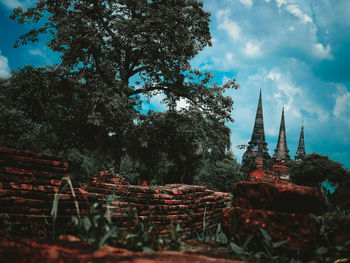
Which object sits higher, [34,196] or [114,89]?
[114,89]

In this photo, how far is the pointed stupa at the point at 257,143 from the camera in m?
34.2

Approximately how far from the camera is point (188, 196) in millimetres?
5012

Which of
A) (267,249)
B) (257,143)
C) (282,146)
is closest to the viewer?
(267,249)

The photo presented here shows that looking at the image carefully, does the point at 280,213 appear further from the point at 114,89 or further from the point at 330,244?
the point at 114,89

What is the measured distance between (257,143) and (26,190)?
34779mm

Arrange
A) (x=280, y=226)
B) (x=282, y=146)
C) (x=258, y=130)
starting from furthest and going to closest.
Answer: (x=282, y=146), (x=258, y=130), (x=280, y=226)

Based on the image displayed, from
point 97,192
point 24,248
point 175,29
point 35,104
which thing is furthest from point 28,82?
point 24,248

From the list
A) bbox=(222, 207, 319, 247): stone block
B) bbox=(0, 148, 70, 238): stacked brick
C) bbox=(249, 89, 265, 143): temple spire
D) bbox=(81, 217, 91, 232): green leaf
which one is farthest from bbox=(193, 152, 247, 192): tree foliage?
bbox=(81, 217, 91, 232): green leaf

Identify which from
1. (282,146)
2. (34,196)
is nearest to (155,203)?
(34,196)

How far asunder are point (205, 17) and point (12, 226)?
584 inches

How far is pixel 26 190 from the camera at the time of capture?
2.79 m

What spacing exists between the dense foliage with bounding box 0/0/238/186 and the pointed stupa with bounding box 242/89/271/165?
20.6 metres

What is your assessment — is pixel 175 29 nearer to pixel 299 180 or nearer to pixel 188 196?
pixel 188 196

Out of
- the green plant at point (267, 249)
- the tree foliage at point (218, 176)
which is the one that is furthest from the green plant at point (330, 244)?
the tree foliage at point (218, 176)
